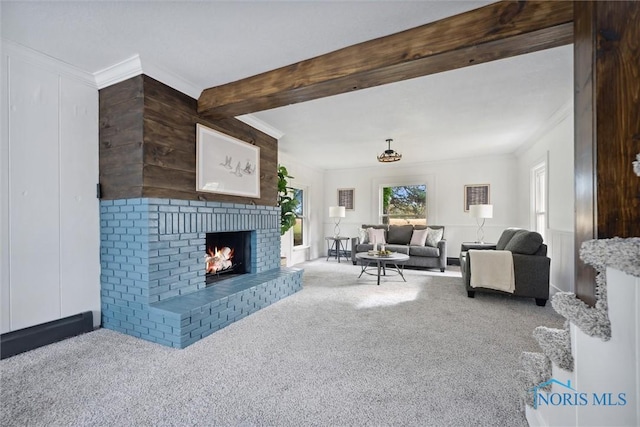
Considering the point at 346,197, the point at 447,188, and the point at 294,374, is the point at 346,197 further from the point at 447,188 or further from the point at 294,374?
the point at 294,374

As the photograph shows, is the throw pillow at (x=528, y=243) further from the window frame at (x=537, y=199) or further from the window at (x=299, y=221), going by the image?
the window at (x=299, y=221)

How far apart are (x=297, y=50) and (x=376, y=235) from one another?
14.9 ft

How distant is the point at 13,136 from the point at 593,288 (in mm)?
3541

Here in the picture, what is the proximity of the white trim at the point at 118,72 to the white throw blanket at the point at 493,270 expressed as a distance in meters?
3.97

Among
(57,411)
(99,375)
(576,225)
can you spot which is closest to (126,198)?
(99,375)

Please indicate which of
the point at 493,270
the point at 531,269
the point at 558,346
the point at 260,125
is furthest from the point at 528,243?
the point at 260,125

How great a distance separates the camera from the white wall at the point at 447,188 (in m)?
5.70

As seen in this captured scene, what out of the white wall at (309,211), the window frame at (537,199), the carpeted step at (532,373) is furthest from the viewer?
the white wall at (309,211)

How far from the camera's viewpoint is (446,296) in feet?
11.5

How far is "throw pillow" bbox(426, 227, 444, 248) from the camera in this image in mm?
5516

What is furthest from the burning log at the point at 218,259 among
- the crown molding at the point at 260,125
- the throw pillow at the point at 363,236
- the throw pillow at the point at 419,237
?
the throw pillow at the point at 419,237

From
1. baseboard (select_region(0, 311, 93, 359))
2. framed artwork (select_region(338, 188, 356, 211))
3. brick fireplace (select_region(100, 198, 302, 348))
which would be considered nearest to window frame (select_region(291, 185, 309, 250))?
framed artwork (select_region(338, 188, 356, 211))

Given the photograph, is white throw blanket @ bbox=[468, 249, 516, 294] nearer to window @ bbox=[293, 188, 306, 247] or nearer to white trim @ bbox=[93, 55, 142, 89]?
window @ bbox=[293, 188, 306, 247]

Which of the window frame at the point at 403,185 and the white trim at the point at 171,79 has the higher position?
the white trim at the point at 171,79
